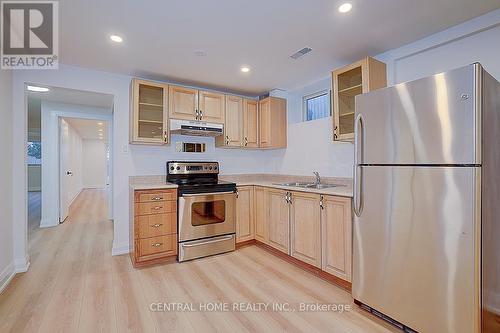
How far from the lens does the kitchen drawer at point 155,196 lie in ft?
9.16

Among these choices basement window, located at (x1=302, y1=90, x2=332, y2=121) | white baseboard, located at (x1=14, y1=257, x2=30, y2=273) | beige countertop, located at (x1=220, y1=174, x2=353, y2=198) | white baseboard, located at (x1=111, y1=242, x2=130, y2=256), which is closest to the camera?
beige countertop, located at (x1=220, y1=174, x2=353, y2=198)

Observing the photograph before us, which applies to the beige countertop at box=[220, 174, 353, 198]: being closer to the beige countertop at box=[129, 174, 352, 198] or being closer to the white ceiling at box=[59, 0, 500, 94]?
the beige countertop at box=[129, 174, 352, 198]

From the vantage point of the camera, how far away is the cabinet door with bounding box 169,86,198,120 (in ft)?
10.6

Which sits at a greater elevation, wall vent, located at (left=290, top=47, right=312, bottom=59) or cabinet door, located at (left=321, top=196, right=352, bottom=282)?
wall vent, located at (left=290, top=47, right=312, bottom=59)

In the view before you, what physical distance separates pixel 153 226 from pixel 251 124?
2.09 meters

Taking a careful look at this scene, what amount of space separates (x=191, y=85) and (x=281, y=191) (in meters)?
2.09

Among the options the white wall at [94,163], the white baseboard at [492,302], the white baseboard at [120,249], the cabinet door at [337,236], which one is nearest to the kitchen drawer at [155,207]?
the white baseboard at [120,249]

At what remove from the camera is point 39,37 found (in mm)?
2223

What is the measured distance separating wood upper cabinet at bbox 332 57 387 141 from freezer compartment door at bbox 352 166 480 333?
34.8 inches

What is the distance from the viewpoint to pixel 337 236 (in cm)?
236

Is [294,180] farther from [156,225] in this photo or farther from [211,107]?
[156,225]

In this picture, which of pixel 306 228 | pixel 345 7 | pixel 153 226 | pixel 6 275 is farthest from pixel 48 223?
pixel 345 7

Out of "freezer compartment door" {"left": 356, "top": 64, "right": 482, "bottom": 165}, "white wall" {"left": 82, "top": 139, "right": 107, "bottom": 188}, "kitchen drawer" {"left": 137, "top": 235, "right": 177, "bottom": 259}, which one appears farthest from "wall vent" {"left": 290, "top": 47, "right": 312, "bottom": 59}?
"white wall" {"left": 82, "top": 139, "right": 107, "bottom": 188}

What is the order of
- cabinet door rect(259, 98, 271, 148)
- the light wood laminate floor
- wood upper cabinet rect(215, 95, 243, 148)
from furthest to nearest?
cabinet door rect(259, 98, 271, 148)
wood upper cabinet rect(215, 95, 243, 148)
the light wood laminate floor
